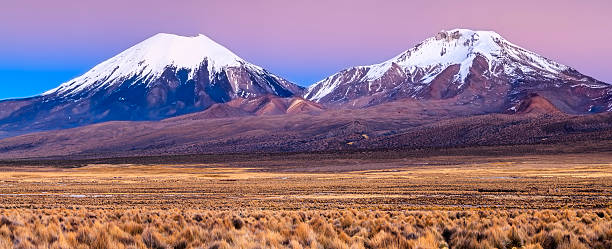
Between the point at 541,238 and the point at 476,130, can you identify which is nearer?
the point at 541,238

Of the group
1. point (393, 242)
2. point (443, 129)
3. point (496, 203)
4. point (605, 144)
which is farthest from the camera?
point (443, 129)

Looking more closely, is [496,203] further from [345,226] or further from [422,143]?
[422,143]

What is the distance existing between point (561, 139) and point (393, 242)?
150m

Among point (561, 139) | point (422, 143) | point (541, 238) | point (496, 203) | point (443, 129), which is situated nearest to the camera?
point (541, 238)

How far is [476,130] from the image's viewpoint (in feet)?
602

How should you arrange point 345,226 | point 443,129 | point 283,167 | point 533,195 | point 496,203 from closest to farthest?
point 345,226
point 496,203
point 533,195
point 283,167
point 443,129

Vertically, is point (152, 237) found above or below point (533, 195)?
above

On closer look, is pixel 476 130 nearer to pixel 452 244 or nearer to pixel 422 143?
pixel 422 143

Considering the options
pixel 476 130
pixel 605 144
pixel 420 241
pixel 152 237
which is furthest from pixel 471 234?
pixel 476 130

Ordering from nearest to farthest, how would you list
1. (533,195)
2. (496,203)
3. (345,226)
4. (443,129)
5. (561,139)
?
(345,226)
(496,203)
(533,195)
(561,139)
(443,129)

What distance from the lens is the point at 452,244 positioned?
12656 mm

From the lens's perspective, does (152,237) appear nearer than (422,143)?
Yes

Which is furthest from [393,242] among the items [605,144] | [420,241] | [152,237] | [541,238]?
[605,144]

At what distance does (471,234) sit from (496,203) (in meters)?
18.3
